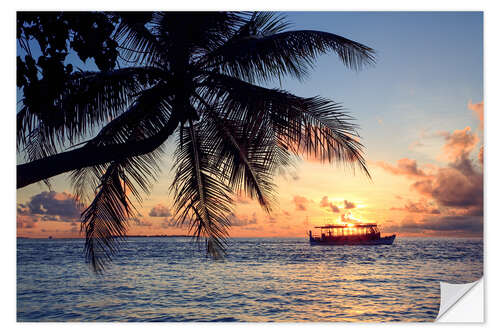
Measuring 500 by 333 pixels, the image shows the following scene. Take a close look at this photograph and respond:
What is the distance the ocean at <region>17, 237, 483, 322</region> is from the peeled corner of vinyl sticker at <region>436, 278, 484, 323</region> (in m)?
0.11

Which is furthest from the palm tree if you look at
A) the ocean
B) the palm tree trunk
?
the ocean

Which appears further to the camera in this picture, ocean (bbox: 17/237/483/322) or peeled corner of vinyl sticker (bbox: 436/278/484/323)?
ocean (bbox: 17/237/483/322)

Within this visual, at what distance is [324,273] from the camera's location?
57.4ft

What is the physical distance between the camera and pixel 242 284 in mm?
12812

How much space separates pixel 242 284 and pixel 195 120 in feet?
33.7

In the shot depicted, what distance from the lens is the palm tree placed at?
2998 mm

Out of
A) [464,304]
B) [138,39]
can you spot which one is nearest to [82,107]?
[138,39]

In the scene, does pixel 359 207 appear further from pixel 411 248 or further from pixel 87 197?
pixel 411 248

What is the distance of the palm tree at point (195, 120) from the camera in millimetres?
2998

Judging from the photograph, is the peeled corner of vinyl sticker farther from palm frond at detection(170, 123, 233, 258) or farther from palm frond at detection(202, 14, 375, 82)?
palm frond at detection(202, 14, 375, 82)

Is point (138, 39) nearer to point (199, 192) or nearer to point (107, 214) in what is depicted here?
point (199, 192)

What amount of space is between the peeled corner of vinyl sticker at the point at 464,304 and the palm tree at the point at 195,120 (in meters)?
1.70
